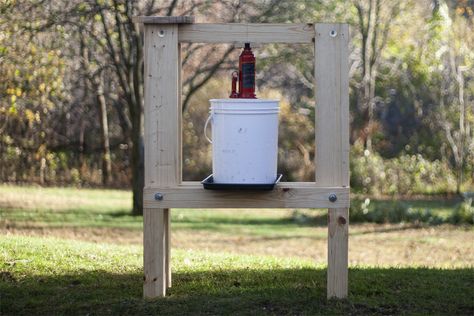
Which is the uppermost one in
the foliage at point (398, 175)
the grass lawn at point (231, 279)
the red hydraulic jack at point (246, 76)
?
the red hydraulic jack at point (246, 76)

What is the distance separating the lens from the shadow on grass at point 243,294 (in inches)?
214

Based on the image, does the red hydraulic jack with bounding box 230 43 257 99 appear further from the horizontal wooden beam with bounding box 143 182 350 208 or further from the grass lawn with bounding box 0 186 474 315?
the grass lawn with bounding box 0 186 474 315

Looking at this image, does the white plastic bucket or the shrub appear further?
the shrub

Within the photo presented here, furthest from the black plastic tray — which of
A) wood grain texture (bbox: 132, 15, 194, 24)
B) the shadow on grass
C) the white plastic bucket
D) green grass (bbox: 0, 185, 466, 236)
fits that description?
green grass (bbox: 0, 185, 466, 236)

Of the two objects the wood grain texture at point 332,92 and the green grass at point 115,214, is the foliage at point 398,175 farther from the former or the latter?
the wood grain texture at point 332,92

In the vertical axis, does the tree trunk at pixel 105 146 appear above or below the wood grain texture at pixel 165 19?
below

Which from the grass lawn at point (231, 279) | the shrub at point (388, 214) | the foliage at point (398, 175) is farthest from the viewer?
the foliage at point (398, 175)

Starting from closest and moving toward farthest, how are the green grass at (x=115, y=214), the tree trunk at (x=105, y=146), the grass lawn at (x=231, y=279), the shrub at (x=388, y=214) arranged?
the grass lawn at (x=231, y=279)
the green grass at (x=115, y=214)
the shrub at (x=388, y=214)
the tree trunk at (x=105, y=146)

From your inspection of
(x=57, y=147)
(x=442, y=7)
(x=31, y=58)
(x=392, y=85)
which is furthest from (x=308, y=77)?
(x=31, y=58)

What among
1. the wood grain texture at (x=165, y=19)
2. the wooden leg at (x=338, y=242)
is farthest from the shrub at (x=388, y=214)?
the wood grain texture at (x=165, y=19)

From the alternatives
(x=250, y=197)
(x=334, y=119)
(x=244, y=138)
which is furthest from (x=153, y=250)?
(x=334, y=119)

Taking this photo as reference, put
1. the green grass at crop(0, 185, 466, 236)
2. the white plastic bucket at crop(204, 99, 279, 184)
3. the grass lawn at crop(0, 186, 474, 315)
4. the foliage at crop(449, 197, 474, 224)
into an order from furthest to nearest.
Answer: the foliage at crop(449, 197, 474, 224) → the green grass at crop(0, 185, 466, 236) → the grass lawn at crop(0, 186, 474, 315) → the white plastic bucket at crop(204, 99, 279, 184)

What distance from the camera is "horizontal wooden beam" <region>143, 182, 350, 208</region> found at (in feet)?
18.2

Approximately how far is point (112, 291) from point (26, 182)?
500 inches
